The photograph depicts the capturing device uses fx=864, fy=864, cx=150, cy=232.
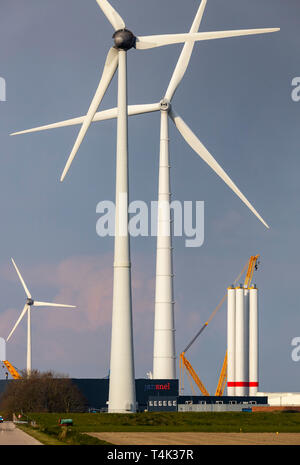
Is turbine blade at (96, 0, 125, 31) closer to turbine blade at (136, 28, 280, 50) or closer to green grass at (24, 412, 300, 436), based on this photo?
turbine blade at (136, 28, 280, 50)

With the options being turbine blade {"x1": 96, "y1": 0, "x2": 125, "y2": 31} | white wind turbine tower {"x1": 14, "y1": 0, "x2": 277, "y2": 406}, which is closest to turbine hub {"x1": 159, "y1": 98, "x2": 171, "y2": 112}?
white wind turbine tower {"x1": 14, "y1": 0, "x2": 277, "y2": 406}

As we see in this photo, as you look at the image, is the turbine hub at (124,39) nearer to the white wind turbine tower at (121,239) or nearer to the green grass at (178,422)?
the white wind turbine tower at (121,239)

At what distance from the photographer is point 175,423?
414 ft

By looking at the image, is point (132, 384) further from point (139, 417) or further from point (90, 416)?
point (90, 416)

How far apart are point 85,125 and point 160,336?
2753 inches

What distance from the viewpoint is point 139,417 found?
397 feet

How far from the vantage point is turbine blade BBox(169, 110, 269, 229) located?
415 feet

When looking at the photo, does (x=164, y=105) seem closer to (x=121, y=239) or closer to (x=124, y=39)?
(x=124, y=39)

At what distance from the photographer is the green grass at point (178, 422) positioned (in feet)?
361

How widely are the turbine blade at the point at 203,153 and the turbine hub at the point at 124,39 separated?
29.8 metres

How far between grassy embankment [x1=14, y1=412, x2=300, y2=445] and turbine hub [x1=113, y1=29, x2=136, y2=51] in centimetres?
4677

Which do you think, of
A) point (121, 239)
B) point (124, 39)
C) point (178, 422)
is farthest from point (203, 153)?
point (178, 422)

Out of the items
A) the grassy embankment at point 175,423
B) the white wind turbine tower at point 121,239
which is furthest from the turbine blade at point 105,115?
the grassy embankment at point 175,423
